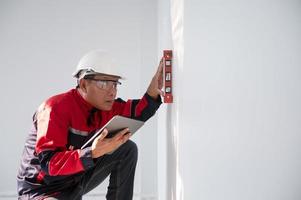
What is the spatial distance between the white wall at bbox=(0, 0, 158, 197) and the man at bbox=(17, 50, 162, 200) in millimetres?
988

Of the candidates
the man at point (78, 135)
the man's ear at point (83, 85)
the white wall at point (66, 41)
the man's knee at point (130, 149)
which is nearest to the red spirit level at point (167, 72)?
the man at point (78, 135)

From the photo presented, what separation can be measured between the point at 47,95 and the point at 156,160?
1.04 m

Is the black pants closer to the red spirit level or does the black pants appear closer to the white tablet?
the white tablet

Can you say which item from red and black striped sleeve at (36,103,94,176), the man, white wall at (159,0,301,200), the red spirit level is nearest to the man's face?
the man

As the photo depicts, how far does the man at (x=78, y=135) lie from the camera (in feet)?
4.52

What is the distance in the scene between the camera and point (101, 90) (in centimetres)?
159

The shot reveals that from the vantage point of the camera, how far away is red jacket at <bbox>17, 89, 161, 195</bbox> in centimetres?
138

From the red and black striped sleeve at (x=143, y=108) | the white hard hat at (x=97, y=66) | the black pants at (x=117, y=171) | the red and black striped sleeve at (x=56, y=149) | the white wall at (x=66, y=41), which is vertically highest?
the white wall at (x=66, y=41)

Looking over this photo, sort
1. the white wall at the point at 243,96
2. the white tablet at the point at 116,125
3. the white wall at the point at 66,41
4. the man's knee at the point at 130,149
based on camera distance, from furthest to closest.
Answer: the white wall at the point at 66,41 < the man's knee at the point at 130,149 < the white tablet at the point at 116,125 < the white wall at the point at 243,96

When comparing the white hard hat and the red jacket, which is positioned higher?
the white hard hat

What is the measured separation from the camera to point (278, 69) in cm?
97

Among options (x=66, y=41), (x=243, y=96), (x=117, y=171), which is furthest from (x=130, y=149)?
(x=66, y=41)

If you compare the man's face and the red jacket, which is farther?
the man's face

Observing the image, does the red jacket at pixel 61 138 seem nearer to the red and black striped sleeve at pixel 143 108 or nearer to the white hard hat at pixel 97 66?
the red and black striped sleeve at pixel 143 108
